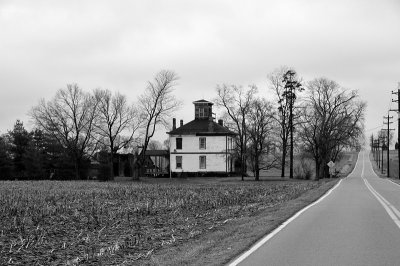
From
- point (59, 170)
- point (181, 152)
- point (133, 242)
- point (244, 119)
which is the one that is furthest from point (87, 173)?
point (133, 242)

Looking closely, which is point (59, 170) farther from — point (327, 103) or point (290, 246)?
point (290, 246)

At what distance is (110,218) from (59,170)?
70242 millimetres

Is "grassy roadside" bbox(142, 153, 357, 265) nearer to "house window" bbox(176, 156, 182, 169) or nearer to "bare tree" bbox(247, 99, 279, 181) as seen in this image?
"bare tree" bbox(247, 99, 279, 181)

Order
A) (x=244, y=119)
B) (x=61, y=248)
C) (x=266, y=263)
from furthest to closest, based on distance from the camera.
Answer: (x=244, y=119), (x=61, y=248), (x=266, y=263)

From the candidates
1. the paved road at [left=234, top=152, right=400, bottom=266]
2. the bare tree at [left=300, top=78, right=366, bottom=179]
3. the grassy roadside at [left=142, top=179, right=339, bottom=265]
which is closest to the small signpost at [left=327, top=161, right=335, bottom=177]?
the bare tree at [left=300, top=78, right=366, bottom=179]

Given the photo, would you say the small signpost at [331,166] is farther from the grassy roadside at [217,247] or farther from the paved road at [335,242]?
the grassy roadside at [217,247]

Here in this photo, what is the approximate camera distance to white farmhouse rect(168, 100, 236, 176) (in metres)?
84.9

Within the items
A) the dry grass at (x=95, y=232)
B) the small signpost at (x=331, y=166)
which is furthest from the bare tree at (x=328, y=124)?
the dry grass at (x=95, y=232)

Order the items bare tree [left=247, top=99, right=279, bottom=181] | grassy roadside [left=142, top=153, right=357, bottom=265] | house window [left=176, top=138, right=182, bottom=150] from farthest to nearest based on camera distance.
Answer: house window [left=176, top=138, right=182, bottom=150] → bare tree [left=247, top=99, right=279, bottom=181] → grassy roadside [left=142, top=153, right=357, bottom=265]

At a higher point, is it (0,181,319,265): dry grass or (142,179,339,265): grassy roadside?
(142,179,339,265): grassy roadside

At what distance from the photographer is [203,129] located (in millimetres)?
86062

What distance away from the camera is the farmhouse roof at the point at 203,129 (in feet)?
279

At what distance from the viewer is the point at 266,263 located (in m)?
9.47

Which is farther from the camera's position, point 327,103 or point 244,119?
point 327,103
